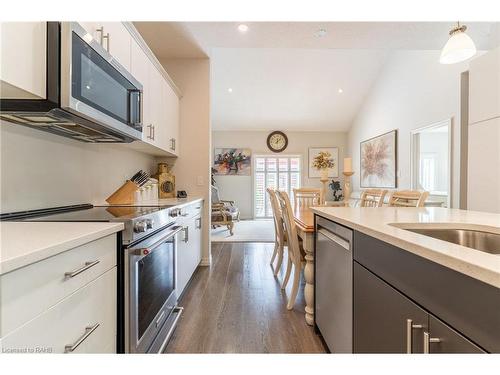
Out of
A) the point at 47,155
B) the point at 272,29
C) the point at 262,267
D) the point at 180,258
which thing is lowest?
the point at 262,267

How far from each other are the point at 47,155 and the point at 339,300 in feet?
6.06

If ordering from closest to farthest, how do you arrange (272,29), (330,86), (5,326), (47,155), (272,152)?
(5,326), (47,155), (272,29), (330,86), (272,152)

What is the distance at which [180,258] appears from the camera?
2195 mm

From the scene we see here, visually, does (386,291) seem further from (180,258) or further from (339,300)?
(180,258)

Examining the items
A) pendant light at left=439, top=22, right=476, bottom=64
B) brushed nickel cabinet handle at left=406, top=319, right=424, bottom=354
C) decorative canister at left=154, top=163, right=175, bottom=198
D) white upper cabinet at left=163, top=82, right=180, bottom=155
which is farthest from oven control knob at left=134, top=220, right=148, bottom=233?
pendant light at left=439, top=22, right=476, bottom=64

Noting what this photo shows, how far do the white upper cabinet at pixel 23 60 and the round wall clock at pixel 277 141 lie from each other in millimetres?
6703

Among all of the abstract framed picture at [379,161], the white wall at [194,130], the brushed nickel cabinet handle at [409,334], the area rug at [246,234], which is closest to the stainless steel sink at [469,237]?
the brushed nickel cabinet handle at [409,334]

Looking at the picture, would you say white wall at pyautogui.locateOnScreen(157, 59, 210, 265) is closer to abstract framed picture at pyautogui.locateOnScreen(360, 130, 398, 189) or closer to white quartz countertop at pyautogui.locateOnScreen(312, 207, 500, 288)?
white quartz countertop at pyautogui.locateOnScreen(312, 207, 500, 288)

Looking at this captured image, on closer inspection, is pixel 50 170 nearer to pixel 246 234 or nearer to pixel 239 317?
pixel 239 317

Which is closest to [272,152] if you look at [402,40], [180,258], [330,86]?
[330,86]

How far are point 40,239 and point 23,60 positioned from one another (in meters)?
0.67

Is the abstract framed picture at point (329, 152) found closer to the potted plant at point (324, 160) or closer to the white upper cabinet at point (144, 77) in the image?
the potted plant at point (324, 160)

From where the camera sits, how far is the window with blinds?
7.61m

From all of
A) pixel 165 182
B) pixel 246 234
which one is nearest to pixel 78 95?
pixel 165 182
